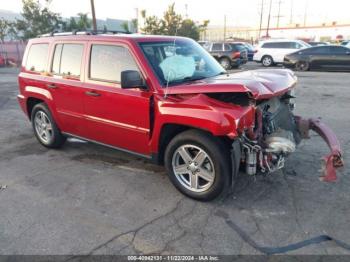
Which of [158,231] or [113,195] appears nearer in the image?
[158,231]

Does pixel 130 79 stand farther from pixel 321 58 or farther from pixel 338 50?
pixel 338 50

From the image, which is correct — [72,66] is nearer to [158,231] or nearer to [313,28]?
[158,231]

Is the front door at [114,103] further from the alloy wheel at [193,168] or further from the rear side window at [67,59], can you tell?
the alloy wheel at [193,168]

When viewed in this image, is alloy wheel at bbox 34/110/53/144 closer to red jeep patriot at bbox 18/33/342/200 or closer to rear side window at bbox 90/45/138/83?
red jeep patriot at bbox 18/33/342/200

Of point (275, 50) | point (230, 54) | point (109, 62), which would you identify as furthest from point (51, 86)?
point (275, 50)

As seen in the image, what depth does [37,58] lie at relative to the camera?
5.48 m

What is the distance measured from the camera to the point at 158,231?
3.26 m

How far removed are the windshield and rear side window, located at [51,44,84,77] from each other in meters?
1.15

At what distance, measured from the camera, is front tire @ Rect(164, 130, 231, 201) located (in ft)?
11.4

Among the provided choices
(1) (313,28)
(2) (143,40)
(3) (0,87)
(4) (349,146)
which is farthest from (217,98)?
(1) (313,28)

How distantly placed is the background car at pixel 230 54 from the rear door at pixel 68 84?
15.5 metres

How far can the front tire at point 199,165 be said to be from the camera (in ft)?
11.4

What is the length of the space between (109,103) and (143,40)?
36.1 inches

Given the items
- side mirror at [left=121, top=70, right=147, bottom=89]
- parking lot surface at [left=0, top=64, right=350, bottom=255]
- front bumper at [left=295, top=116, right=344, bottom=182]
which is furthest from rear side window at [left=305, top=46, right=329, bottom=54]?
side mirror at [left=121, top=70, right=147, bottom=89]
